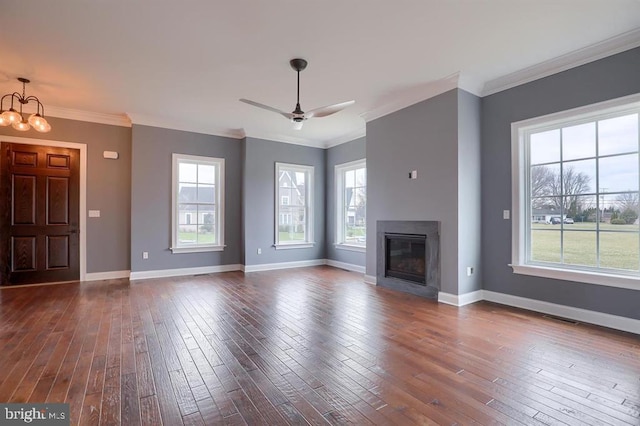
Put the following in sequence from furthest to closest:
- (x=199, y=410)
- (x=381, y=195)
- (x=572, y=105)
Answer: (x=381, y=195), (x=572, y=105), (x=199, y=410)

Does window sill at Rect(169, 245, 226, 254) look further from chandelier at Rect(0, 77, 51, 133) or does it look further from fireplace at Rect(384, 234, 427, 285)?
fireplace at Rect(384, 234, 427, 285)

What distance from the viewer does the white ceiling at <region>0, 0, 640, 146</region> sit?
8.75 feet

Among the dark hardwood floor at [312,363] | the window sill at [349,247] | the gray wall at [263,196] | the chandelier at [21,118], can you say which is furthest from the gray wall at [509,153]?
the chandelier at [21,118]

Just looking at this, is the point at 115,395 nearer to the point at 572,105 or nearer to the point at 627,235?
the point at 627,235

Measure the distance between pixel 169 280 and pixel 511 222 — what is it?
5386mm

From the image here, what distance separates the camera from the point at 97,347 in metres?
2.67

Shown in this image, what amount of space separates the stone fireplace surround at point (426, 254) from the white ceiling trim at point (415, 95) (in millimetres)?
1737

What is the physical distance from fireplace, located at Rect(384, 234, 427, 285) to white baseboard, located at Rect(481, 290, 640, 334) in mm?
883

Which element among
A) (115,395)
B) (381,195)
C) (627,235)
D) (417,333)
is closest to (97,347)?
(115,395)

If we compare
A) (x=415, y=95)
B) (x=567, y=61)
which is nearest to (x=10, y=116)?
(x=415, y=95)

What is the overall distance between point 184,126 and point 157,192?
1.35 m

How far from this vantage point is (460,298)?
399cm

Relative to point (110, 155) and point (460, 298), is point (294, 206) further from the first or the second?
point (460, 298)

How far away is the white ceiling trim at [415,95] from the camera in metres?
4.00
